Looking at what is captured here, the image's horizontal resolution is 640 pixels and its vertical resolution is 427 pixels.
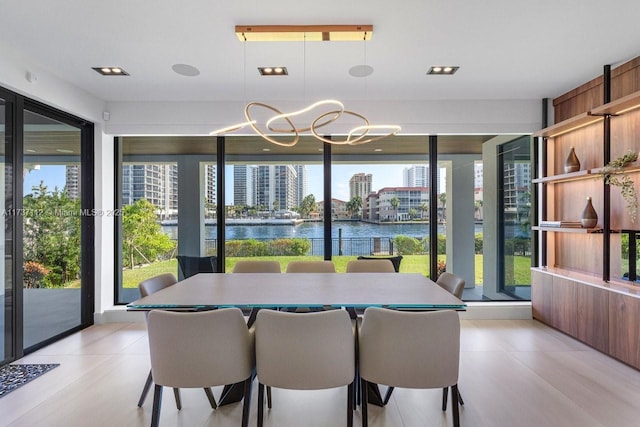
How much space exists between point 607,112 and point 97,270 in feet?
19.8

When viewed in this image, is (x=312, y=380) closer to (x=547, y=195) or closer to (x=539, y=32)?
(x=539, y=32)

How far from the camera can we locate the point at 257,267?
355cm

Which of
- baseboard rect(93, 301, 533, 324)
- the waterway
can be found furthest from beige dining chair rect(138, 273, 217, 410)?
baseboard rect(93, 301, 533, 324)

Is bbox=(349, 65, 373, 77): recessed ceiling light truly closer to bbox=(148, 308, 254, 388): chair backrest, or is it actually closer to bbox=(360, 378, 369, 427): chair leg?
bbox=(148, 308, 254, 388): chair backrest

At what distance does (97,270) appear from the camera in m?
4.18

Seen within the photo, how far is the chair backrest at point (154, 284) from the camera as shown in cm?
252

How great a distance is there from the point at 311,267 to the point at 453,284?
1.44 meters

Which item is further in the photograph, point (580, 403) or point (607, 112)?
point (607, 112)

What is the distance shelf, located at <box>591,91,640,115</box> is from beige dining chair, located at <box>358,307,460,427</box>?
2779 mm

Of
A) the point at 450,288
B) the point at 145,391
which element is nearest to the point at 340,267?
the point at 450,288

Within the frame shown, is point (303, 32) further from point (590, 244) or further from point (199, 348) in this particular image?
point (590, 244)

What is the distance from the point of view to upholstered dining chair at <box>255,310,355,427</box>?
1.77 meters

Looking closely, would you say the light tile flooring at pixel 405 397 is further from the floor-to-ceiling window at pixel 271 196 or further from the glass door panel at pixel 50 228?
the floor-to-ceiling window at pixel 271 196

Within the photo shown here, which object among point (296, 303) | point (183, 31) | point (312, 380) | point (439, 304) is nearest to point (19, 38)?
point (183, 31)
